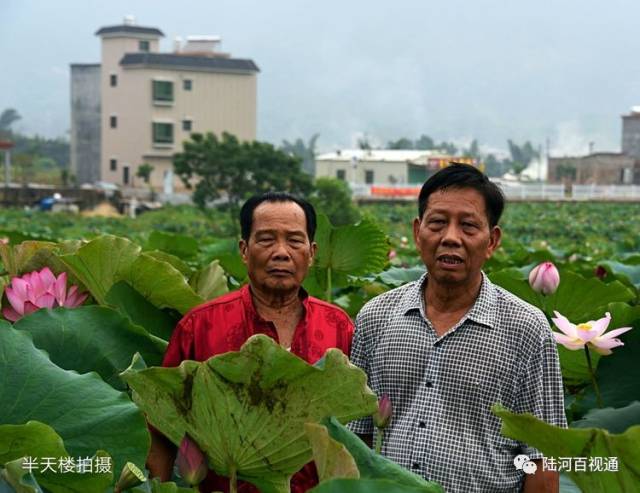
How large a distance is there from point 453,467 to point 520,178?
56781 mm

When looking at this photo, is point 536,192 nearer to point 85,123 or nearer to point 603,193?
point 603,193

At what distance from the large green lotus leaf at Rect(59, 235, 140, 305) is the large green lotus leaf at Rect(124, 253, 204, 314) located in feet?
0.05

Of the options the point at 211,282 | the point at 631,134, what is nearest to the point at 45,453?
the point at 211,282

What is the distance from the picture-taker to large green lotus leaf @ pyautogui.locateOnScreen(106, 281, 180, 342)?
1995 mm

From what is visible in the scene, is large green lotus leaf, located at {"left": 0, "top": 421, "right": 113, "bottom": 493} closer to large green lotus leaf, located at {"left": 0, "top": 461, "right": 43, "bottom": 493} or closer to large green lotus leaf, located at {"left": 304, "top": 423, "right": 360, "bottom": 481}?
large green lotus leaf, located at {"left": 0, "top": 461, "right": 43, "bottom": 493}

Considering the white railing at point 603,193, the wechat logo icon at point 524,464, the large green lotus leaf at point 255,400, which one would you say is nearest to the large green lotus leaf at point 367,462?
the large green lotus leaf at point 255,400

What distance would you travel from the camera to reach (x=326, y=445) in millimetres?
1062

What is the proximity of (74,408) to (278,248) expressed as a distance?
1.82 ft

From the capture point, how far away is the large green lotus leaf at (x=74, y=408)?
129 cm

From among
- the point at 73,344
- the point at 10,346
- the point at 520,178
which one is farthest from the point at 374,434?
the point at 520,178

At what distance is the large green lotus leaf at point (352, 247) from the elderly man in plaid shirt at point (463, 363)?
0.92m

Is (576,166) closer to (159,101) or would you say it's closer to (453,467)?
(159,101)

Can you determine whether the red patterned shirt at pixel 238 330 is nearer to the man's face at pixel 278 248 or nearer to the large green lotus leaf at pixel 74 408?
the man's face at pixel 278 248

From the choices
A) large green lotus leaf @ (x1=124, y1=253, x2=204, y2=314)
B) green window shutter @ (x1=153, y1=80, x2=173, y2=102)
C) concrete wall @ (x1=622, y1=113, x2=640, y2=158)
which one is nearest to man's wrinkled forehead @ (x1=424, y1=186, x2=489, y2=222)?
large green lotus leaf @ (x1=124, y1=253, x2=204, y2=314)
